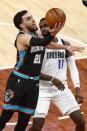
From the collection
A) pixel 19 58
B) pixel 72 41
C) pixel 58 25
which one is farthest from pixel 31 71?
pixel 72 41

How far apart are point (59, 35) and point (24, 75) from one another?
757cm

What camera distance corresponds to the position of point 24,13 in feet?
26.7

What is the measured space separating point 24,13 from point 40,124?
78.5 inches

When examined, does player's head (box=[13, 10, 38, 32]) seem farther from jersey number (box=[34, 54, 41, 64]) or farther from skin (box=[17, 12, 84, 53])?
jersey number (box=[34, 54, 41, 64])

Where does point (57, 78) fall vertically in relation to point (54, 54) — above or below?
below

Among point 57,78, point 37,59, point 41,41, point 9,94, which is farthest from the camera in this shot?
point 57,78

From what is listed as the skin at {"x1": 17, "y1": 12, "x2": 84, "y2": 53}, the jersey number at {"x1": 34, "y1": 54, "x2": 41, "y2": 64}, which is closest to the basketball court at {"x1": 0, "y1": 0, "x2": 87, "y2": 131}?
the jersey number at {"x1": 34, "y1": 54, "x2": 41, "y2": 64}

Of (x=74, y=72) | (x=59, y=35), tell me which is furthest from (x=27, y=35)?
(x=59, y=35)

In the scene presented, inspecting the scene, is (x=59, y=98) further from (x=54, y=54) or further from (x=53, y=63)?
(x=54, y=54)

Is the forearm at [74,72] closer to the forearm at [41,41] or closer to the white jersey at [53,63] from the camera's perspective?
Answer: the white jersey at [53,63]

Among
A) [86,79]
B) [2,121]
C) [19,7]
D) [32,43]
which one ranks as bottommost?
[19,7]

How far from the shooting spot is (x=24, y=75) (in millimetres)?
8047

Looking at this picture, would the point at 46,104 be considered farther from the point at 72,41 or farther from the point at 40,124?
the point at 72,41

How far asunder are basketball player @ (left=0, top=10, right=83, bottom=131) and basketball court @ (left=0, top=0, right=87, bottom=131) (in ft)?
4.69
